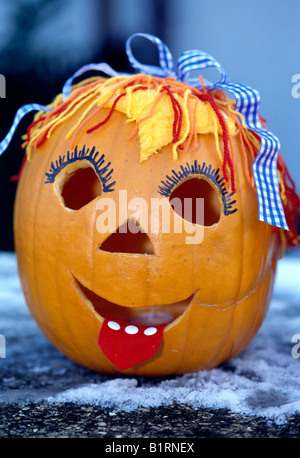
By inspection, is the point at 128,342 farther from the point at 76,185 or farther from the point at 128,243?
the point at 76,185

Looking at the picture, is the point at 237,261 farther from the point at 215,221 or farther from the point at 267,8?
the point at 267,8

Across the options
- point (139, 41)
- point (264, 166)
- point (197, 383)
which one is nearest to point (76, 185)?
point (264, 166)

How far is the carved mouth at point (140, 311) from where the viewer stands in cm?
181

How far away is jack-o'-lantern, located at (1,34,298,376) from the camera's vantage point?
1.66 metres

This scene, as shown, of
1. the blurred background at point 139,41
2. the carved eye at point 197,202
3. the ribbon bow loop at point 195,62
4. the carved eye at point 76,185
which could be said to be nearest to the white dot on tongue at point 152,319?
the carved eye at point 197,202

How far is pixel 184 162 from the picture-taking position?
169 centimetres

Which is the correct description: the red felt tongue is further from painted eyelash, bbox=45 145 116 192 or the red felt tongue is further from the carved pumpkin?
painted eyelash, bbox=45 145 116 192

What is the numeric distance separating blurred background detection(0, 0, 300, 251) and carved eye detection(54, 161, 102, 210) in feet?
6.28

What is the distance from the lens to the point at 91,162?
172cm

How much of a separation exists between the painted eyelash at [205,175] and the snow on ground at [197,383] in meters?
0.53

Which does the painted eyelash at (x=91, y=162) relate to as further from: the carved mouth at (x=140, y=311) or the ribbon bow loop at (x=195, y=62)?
the ribbon bow loop at (x=195, y=62)

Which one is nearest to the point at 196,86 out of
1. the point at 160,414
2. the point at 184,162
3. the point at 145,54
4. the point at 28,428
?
the point at 184,162

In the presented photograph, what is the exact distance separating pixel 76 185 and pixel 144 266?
46 cm

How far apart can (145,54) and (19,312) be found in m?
1.99
